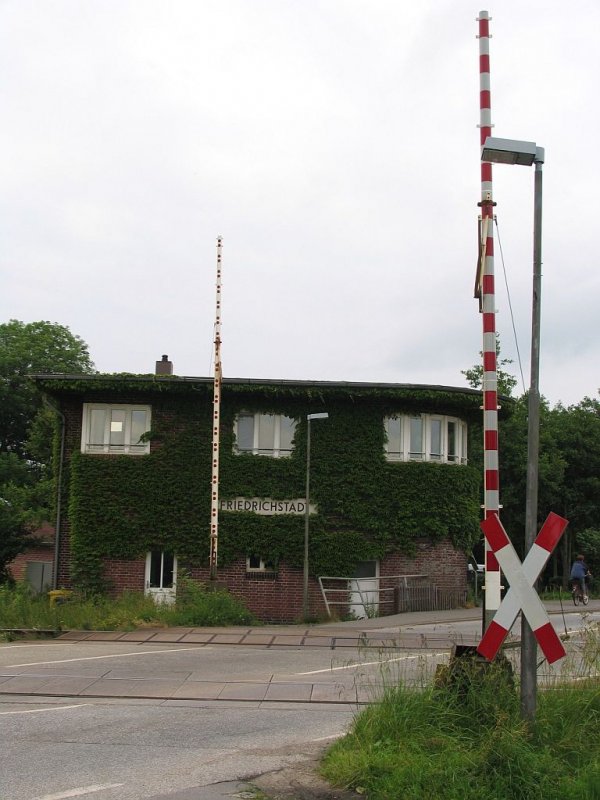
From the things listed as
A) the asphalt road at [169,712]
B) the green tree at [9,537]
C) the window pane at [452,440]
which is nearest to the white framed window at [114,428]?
the green tree at [9,537]

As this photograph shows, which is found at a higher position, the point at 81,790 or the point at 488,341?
the point at 488,341

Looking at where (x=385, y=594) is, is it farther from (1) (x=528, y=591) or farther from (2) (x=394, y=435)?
(1) (x=528, y=591)

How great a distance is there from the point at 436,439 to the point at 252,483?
5750 mm

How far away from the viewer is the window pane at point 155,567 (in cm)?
2606

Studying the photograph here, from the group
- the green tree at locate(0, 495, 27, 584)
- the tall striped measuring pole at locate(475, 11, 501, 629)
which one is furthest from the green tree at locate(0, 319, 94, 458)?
the tall striped measuring pole at locate(475, 11, 501, 629)

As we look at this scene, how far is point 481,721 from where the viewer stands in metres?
6.70

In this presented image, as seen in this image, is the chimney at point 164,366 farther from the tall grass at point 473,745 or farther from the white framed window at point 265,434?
the tall grass at point 473,745

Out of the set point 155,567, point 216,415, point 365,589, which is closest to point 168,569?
point 155,567

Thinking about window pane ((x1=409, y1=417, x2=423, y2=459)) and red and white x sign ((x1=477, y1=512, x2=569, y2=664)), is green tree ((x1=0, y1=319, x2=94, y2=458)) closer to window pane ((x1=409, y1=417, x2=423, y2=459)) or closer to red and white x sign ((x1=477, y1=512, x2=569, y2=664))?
window pane ((x1=409, y1=417, x2=423, y2=459))

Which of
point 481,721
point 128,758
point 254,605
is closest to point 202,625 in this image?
point 254,605

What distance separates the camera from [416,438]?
2678 cm

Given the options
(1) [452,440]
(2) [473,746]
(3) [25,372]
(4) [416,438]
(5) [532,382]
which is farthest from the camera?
(3) [25,372]

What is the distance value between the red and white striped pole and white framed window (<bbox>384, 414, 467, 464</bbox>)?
57.5ft

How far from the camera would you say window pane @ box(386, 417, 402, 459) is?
2648cm
